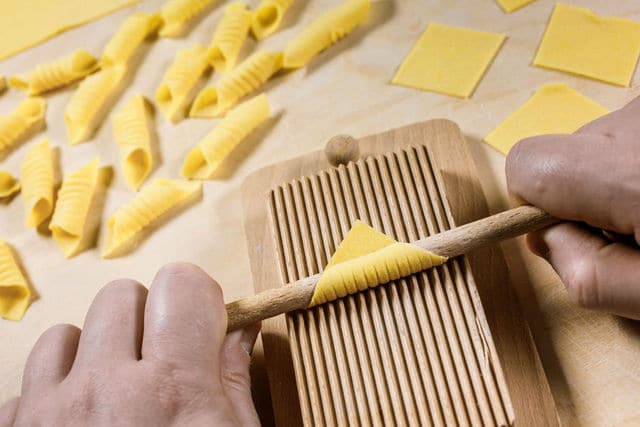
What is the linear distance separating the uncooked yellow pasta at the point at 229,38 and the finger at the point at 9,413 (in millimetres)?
651

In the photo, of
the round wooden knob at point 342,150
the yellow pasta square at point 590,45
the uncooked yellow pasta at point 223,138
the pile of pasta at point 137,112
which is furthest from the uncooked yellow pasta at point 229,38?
the yellow pasta square at point 590,45

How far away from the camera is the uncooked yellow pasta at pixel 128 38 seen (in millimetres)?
1131

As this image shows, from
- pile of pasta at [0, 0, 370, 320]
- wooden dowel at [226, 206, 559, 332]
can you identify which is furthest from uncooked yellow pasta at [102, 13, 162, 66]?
wooden dowel at [226, 206, 559, 332]

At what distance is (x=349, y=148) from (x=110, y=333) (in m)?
0.37

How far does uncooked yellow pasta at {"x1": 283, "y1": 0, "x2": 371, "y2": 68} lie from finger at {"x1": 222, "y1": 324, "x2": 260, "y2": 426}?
542 millimetres

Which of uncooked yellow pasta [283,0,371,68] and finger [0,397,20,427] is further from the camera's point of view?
uncooked yellow pasta [283,0,371,68]

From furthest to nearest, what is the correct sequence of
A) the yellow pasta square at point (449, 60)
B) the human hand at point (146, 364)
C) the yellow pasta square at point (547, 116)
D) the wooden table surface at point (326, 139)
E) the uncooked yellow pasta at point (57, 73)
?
the uncooked yellow pasta at point (57, 73), the yellow pasta square at point (449, 60), the yellow pasta square at point (547, 116), the wooden table surface at point (326, 139), the human hand at point (146, 364)

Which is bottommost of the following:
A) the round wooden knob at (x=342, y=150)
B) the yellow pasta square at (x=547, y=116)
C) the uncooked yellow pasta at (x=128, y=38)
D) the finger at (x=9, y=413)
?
the yellow pasta square at (x=547, y=116)

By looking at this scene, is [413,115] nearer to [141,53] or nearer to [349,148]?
[349,148]

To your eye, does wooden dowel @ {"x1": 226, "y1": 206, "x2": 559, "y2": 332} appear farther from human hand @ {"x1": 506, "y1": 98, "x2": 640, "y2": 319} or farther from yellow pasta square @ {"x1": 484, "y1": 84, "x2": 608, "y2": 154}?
yellow pasta square @ {"x1": 484, "y1": 84, "x2": 608, "y2": 154}

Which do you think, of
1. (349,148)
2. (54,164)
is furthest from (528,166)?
(54,164)

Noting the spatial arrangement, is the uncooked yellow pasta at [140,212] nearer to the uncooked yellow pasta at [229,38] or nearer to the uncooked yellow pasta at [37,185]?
the uncooked yellow pasta at [37,185]

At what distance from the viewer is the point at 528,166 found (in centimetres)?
66

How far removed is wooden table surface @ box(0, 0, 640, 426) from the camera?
0.72 m
